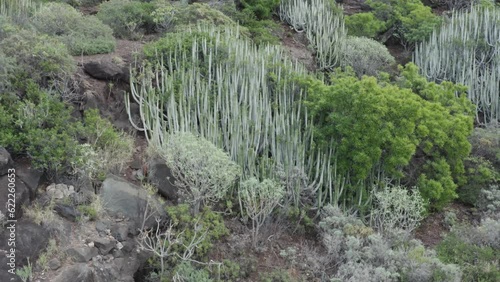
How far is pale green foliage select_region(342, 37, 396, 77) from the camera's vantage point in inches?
537

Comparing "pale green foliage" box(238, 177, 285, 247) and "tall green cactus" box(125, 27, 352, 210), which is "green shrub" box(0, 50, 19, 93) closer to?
"tall green cactus" box(125, 27, 352, 210)

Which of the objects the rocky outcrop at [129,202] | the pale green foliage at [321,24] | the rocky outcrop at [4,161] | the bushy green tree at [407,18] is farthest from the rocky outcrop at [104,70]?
the bushy green tree at [407,18]

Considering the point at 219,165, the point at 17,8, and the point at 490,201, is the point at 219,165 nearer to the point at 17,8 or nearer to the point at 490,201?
the point at 490,201

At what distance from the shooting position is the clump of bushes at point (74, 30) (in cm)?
1097

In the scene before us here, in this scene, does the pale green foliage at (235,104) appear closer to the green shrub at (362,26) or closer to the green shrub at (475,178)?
the green shrub at (475,178)

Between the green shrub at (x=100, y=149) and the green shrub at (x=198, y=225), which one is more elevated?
the green shrub at (x=100, y=149)

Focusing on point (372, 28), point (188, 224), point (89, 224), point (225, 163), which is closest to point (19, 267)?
point (89, 224)

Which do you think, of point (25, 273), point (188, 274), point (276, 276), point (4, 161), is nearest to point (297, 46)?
point (276, 276)

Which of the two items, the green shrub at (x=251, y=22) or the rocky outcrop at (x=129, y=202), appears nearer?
the rocky outcrop at (x=129, y=202)

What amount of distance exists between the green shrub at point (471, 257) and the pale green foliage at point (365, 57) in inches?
203

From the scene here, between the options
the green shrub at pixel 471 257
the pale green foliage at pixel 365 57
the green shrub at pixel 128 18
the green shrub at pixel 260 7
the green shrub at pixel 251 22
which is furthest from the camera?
the green shrub at pixel 260 7

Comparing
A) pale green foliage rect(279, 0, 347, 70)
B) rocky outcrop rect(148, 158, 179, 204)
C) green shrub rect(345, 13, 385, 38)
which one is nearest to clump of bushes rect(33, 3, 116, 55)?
rocky outcrop rect(148, 158, 179, 204)

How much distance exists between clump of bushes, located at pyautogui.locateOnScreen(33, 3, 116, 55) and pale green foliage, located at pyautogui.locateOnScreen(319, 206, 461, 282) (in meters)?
5.34

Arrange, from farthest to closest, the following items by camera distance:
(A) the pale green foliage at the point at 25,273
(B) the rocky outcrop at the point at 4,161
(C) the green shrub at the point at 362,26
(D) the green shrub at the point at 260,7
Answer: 1. (C) the green shrub at the point at 362,26
2. (D) the green shrub at the point at 260,7
3. (B) the rocky outcrop at the point at 4,161
4. (A) the pale green foliage at the point at 25,273
